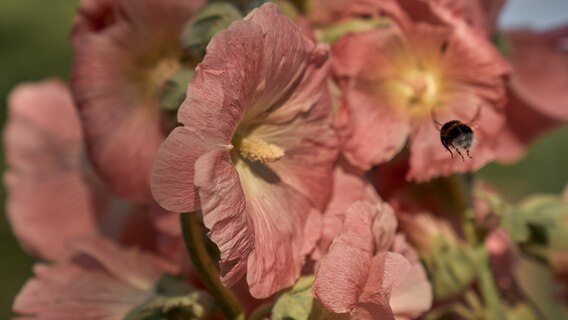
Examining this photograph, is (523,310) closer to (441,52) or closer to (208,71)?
(441,52)

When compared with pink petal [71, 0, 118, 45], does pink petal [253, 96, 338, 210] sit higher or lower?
lower

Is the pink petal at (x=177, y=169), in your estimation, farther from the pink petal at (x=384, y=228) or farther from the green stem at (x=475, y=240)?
the green stem at (x=475, y=240)

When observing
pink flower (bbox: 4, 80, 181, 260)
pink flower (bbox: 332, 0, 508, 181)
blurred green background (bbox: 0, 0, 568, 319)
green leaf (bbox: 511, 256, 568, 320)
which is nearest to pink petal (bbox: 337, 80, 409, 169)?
pink flower (bbox: 332, 0, 508, 181)

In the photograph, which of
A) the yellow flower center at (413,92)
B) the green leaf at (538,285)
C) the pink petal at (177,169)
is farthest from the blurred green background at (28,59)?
the pink petal at (177,169)

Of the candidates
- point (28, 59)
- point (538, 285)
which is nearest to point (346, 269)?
point (538, 285)

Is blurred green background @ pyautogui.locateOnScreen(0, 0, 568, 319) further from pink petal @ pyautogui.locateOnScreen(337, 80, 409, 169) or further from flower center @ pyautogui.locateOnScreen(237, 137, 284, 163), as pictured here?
flower center @ pyautogui.locateOnScreen(237, 137, 284, 163)

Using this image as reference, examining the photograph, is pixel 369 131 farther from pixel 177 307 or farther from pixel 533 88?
pixel 533 88

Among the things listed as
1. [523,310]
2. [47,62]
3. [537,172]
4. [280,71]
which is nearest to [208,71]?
[280,71]
